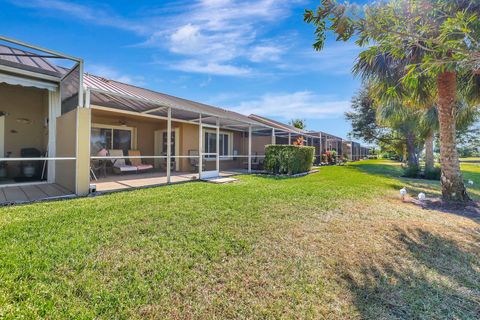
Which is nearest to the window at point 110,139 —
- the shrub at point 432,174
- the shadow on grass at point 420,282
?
the shadow on grass at point 420,282

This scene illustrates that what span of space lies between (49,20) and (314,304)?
10863 millimetres

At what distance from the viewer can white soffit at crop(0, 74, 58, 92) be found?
6.39 meters

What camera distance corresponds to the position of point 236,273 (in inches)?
107

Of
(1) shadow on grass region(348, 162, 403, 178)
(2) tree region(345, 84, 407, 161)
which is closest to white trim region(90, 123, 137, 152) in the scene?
(1) shadow on grass region(348, 162, 403, 178)

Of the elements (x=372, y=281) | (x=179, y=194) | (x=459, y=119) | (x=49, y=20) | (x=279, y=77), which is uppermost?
(x=279, y=77)

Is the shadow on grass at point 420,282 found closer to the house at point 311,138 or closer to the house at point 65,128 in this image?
the house at point 65,128

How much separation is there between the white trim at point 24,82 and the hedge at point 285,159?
9426 millimetres

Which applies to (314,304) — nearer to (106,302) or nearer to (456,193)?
(106,302)

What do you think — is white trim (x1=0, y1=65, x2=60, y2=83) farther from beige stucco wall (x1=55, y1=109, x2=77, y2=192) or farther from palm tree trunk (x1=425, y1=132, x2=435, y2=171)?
palm tree trunk (x1=425, y1=132, x2=435, y2=171)

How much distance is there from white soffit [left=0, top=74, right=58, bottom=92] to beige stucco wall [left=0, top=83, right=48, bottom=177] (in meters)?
1.18

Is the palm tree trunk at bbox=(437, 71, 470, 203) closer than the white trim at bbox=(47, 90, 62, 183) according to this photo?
Yes

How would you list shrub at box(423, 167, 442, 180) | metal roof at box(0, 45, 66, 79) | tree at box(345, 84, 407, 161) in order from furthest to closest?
tree at box(345, 84, 407, 161), shrub at box(423, 167, 442, 180), metal roof at box(0, 45, 66, 79)

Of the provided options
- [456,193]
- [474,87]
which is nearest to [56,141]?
[456,193]

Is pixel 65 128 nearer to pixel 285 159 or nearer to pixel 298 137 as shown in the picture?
pixel 285 159
